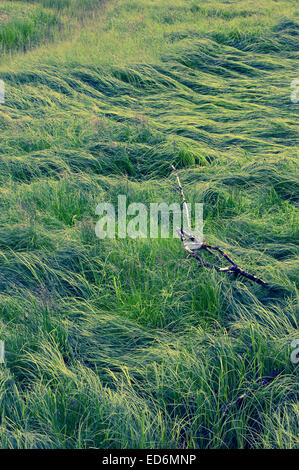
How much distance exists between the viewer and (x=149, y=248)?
8.24 feet

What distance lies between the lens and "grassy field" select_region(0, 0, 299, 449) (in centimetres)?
165

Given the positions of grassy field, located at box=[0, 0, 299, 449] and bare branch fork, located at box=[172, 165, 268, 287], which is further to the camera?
bare branch fork, located at box=[172, 165, 268, 287]

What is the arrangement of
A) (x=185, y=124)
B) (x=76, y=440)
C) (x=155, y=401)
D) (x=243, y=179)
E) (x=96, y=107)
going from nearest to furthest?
(x=76, y=440)
(x=155, y=401)
(x=243, y=179)
(x=185, y=124)
(x=96, y=107)

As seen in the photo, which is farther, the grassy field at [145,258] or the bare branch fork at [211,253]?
the bare branch fork at [211,253]

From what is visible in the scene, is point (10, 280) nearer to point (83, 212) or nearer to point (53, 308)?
point (53, 308)

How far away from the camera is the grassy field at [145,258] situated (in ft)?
5.43

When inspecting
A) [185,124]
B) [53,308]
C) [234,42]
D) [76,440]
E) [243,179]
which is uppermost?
[234,42]

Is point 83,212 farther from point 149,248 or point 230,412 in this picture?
point 230,412

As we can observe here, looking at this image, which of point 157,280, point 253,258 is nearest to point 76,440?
point 157,280

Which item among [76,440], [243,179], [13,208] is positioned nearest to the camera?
[76,440]

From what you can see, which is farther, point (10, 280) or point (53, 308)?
point (10, 280)

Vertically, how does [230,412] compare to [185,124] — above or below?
below

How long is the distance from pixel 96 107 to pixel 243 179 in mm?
1958

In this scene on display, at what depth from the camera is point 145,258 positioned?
247 cm
